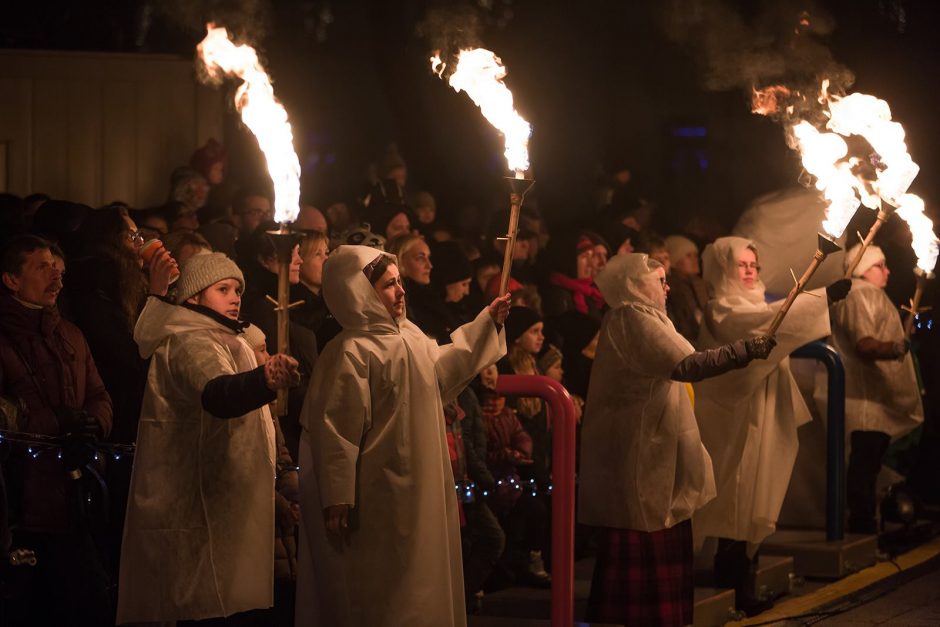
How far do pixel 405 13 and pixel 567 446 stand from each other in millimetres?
8447

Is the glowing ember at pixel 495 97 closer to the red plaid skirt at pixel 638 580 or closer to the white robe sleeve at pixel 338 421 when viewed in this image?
the white robe sleeve at pixel 338 421

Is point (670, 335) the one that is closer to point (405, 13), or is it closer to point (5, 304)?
point (5, 304)

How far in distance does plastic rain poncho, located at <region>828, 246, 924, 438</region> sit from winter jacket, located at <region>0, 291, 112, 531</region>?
6.58m

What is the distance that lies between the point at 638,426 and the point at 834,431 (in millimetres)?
2967

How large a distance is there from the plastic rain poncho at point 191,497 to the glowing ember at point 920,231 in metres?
4.83

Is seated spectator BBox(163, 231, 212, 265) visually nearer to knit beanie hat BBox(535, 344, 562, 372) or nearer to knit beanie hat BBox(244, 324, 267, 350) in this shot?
knit beanie hat BBox(244, 324, 267, 350)

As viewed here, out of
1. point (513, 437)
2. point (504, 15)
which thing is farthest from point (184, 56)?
point (513, 437)

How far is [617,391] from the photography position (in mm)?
A: 9211

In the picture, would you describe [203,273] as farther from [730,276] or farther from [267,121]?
[730,276]

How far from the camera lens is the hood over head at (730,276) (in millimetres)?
10453

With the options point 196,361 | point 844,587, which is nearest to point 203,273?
point 196,361

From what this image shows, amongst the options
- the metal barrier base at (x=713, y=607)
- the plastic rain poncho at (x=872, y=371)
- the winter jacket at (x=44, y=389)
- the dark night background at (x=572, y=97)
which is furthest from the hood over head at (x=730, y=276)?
the dark night background at (x=572, y=97)

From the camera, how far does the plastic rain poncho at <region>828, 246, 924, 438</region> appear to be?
12664mm

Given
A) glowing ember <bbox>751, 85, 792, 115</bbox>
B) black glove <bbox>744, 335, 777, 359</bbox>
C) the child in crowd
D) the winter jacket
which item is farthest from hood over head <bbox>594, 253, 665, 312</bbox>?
the winter jacket
